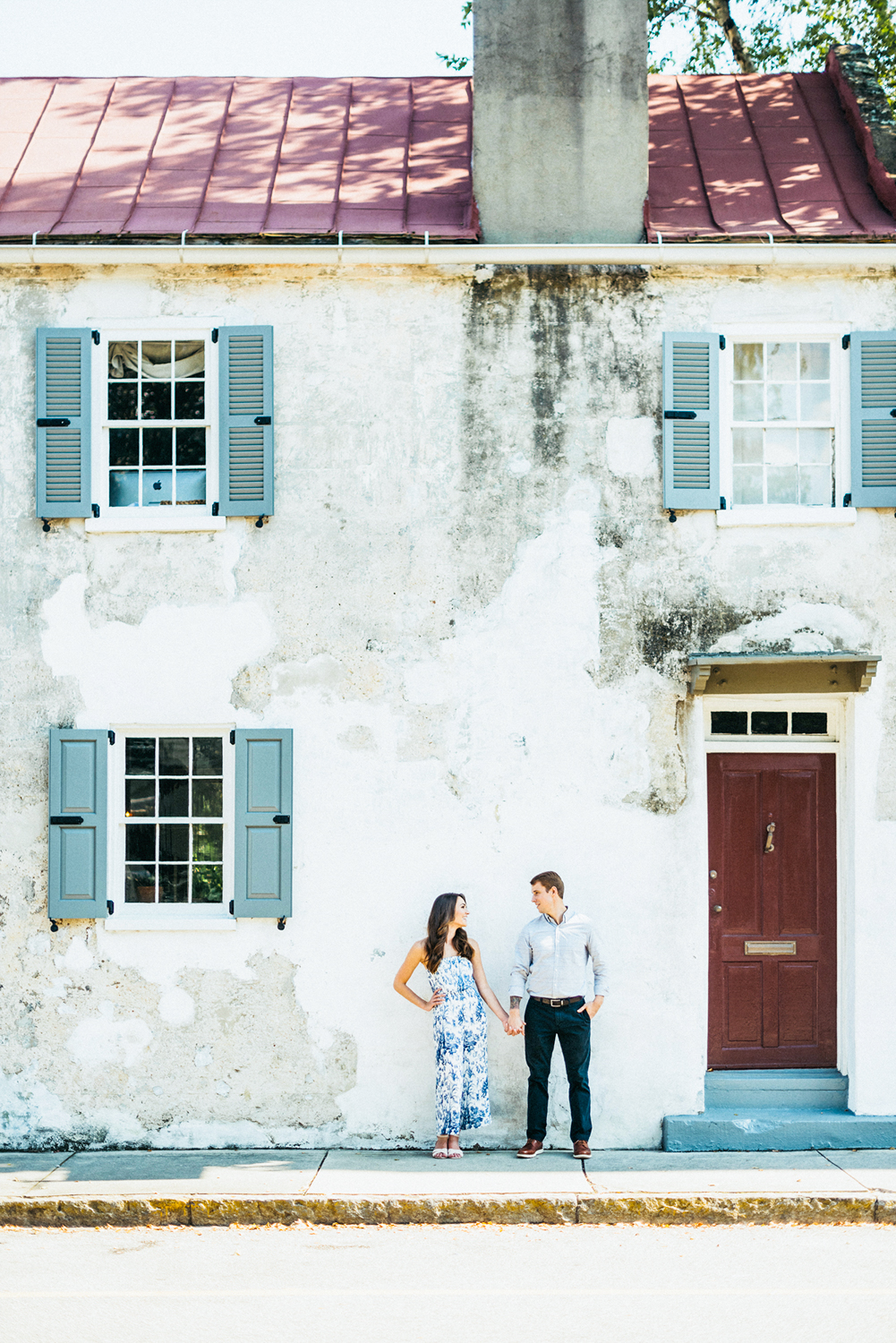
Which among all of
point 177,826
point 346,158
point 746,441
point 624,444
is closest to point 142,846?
point 177,826

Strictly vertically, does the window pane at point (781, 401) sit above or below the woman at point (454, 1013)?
above

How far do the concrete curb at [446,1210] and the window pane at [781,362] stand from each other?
5.40 m

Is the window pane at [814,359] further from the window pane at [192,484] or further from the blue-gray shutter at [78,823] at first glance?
the blue-gray shutter at [78,823]

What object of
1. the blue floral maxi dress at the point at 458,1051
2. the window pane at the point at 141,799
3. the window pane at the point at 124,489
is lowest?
the blue floral maxi dress at the point at 458,1051

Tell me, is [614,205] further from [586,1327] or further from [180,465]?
[586,1327]

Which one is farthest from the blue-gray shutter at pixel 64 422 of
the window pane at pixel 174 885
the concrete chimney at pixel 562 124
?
the concrete chimney at pixel 562 124

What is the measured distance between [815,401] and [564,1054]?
4.82 metres

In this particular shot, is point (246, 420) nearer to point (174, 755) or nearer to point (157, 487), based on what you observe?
point (157, 487)

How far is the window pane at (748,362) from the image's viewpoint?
30.6ft

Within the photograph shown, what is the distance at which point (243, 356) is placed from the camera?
358 inches

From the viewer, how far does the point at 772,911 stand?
935 centimetres

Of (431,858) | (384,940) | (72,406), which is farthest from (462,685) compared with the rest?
(72,406)

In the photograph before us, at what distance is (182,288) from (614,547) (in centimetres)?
354

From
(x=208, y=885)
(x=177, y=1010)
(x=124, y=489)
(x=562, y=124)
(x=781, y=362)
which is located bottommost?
(x=177, y=1010)
